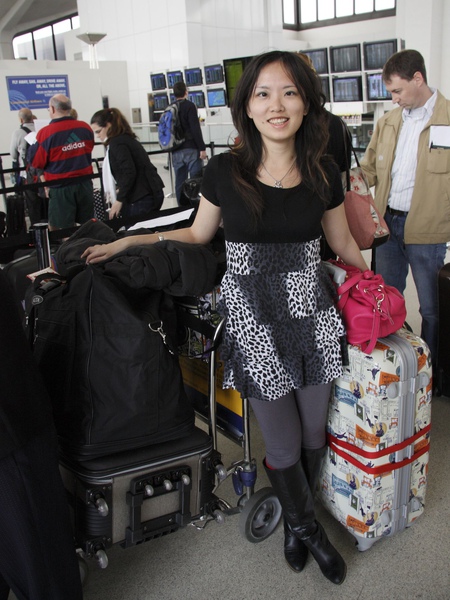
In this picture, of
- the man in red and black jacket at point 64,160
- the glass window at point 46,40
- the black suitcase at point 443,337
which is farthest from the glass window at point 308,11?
the black suitcase at point 443,337

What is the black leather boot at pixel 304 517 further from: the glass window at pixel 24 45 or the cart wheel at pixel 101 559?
the glass window at pixel 24 45

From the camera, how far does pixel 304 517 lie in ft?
6.41

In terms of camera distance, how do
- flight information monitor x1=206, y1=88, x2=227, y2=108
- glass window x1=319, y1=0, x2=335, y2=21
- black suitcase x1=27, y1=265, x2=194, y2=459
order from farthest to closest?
glass window x1=319, y1=0, x2=335, y2=21 < flight information monitor x1=206, y1=88, x2=227, y2=108 < black suitcase x1=27, y1=265, x2=194, y2=459

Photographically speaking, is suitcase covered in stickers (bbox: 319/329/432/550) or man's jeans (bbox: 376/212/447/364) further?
man's jeans (bbox: 376/212/447/364)

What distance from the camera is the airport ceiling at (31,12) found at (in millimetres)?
22688

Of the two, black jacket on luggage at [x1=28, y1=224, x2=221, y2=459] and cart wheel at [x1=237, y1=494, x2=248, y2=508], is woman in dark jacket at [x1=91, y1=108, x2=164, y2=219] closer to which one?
cart wheel at [x1=237, y1=494, x2=248, y2=508]

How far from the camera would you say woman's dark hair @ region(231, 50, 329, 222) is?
169cm

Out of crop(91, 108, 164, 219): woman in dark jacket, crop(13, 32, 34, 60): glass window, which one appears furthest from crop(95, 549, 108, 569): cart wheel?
crop(13, 32, 34, 60): glass window

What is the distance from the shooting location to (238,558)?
2129mm

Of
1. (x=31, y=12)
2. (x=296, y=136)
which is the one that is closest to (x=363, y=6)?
(x=31, y=12)

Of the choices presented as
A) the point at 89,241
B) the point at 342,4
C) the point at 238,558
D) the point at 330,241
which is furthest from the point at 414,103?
the point at 342,4

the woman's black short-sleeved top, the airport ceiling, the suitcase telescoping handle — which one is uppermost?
the airport ceiling

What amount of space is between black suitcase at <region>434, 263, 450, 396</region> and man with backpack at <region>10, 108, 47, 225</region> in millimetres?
5080

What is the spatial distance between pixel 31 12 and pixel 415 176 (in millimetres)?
25664
